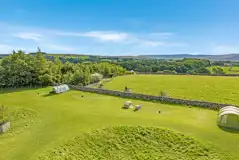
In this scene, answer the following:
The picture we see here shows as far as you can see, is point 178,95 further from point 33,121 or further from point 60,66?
point 60,66

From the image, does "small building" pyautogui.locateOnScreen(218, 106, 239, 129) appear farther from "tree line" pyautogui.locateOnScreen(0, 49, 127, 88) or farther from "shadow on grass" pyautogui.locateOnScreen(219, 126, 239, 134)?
"tree line" pyautogui.locateOnScreen(0, 49, 127, 88)

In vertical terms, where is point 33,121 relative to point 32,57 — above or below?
below

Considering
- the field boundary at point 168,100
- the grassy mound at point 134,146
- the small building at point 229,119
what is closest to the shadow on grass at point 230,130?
the small building at point 229,119

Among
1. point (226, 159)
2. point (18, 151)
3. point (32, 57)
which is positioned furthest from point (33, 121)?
point (32, 57)

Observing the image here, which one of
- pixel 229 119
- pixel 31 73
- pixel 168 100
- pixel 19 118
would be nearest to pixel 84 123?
pixel 19 118

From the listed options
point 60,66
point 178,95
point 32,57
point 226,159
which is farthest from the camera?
point 60,66

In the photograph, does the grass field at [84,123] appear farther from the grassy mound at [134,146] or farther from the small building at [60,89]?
the small building at [60,89]

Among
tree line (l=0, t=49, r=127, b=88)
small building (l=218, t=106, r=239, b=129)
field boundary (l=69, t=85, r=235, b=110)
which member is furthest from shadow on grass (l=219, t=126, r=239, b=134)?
tree line (l=0, t=49, r=127, b=88)
